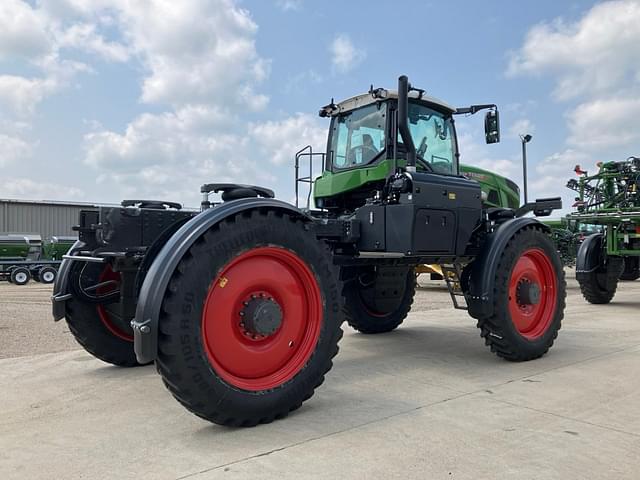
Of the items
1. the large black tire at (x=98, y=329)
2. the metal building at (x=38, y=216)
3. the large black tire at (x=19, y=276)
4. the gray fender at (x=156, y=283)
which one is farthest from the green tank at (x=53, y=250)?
the gray fender at (x=156, y=283)

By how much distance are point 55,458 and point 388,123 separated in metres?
4.03

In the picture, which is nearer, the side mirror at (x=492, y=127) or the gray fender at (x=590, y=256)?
the side mirror at (x=492, y=127)

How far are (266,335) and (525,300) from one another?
3.07 metres

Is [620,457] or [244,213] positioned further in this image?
[244,213]

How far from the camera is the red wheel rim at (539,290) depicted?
17.7 ft

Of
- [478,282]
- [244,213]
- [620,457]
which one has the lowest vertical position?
[620,457]

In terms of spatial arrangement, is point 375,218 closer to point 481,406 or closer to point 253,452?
point 481,406

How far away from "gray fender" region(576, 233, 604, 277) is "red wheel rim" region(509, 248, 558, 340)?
217 inches

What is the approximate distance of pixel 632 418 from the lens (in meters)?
3.62

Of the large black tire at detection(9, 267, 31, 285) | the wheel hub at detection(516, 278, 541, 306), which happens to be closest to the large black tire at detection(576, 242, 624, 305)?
the wheel hub at detection(516, 278, 541, 306)

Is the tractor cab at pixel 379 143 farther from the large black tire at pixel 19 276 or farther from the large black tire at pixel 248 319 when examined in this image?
the large black tire at pixel 19 276

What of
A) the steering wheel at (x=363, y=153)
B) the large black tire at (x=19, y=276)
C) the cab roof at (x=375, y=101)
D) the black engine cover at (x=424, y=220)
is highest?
the cab roof at (x=375, y=101)

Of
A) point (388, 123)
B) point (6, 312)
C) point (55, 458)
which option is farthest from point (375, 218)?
point (6, 312)

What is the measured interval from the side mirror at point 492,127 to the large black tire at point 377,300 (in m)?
1.79
